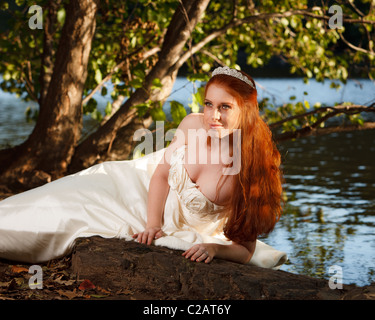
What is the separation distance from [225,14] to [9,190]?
166 inches

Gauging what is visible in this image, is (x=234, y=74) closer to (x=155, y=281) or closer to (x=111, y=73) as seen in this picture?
(x=155, y=281)

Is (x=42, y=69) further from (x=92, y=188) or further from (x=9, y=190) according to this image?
(x=92, y=188)

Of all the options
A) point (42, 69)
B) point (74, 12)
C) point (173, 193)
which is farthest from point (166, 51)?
point (173, 193)

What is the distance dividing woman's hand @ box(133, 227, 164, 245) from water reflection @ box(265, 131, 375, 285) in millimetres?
1110

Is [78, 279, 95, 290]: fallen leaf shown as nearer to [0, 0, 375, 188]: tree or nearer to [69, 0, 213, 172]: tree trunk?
[0, 0, 375, 188]: tree

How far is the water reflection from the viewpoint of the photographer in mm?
5027

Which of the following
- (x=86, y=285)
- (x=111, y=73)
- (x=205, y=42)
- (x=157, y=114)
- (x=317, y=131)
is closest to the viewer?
(x=86, y=285)

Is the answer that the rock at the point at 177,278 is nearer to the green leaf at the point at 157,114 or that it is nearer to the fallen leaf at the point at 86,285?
the fallen leaf at the point at 86,285

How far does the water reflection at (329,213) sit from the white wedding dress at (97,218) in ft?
2.89

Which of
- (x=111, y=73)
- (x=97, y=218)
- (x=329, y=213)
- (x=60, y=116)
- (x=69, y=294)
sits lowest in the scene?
(x=329, y=213)

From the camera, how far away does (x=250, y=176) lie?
3.10m

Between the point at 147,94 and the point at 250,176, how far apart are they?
3.02m

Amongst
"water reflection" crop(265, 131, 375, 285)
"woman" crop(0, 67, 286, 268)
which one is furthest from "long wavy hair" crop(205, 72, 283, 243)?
"water reflection" crop(265, 131, 375, 285)

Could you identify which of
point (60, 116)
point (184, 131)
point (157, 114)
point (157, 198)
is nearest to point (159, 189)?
point (157, 198)
